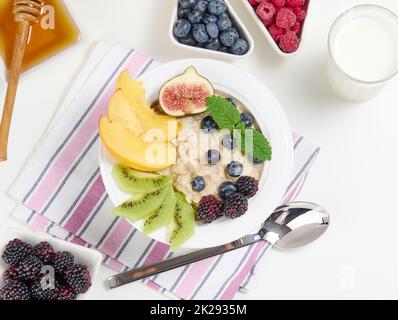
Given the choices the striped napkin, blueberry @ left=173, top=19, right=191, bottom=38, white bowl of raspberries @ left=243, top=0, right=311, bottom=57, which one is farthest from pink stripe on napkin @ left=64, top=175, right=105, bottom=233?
white bowl of raspberries @ left=243, top=0, right=311, bottom=57

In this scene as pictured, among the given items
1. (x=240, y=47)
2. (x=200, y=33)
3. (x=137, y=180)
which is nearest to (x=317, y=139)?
(x=240, y=47)

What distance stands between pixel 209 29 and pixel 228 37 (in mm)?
55

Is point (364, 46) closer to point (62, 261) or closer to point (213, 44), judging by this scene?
point (213, 44)

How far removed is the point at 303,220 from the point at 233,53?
49 cm

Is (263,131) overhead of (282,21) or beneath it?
beneath

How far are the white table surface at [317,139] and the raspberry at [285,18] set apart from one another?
0.10 m

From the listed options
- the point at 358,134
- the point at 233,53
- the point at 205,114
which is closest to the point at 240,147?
the point at 205,114

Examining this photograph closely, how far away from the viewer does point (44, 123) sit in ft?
5.86

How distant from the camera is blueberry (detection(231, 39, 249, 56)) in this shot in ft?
5.62

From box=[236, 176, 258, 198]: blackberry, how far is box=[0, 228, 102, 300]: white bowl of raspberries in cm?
40

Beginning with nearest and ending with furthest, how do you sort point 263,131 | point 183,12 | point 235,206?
point 235,206 < point 263,131 < point 183,12

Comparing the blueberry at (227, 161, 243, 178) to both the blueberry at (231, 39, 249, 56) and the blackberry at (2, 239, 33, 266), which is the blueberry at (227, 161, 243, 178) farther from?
the blackberry at (2, 239, 33, 266)

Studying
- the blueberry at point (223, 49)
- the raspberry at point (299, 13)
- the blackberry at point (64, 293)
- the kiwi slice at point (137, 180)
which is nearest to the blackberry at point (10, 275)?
the blackberry at point (64, 293)

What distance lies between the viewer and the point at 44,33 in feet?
5.95
